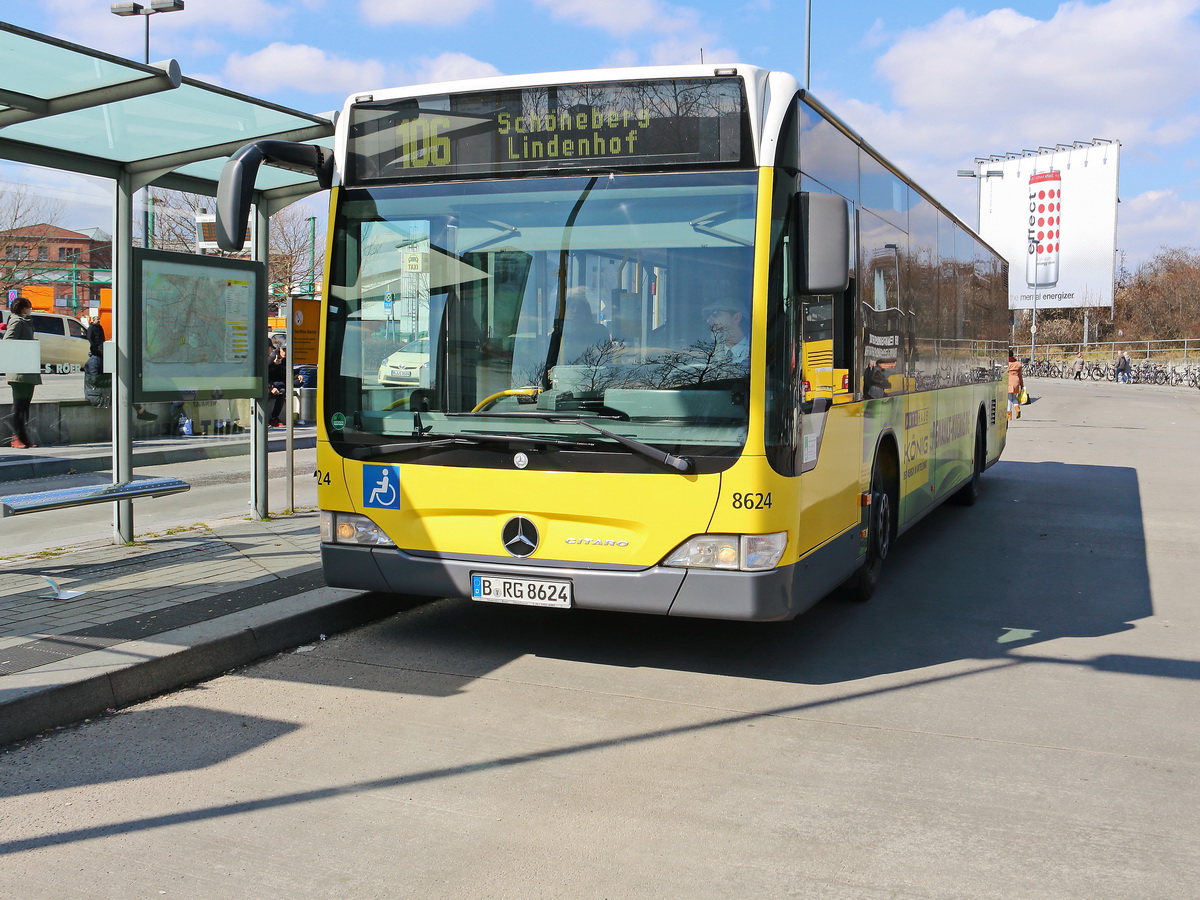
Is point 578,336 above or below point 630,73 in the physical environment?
below

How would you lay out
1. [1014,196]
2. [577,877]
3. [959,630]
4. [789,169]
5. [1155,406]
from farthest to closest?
[1014,196] < [1155,406] < [959,630] < [789,169] < [577,877]

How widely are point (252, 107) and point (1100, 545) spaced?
312 inches

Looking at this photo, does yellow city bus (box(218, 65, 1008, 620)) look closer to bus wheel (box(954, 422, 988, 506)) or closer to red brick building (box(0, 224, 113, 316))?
bus wheel (box(954, 422, 988, 506))

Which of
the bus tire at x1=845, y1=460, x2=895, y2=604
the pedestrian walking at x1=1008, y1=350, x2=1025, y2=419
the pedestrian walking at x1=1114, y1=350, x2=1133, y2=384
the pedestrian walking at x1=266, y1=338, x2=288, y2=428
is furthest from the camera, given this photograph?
the pedestrian walking at x1=1114, y1=350, x2=1133, y2=384

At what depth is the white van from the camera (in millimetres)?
24469

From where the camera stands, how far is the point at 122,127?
7.54m

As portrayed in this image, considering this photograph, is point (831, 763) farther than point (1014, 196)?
No

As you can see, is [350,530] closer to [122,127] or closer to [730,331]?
[730,331]

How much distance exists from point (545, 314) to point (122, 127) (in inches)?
142

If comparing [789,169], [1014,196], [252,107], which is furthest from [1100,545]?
[1014,196]

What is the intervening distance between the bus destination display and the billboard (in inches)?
2286

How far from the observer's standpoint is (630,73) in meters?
5.74

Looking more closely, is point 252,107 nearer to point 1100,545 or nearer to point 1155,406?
point 1100,545

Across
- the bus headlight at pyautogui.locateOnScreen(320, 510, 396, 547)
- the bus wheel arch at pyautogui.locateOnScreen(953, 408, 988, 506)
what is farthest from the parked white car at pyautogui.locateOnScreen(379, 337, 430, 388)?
the bus wheel arch at pyautogui.locateOnScreen(953, 408, 988, 506)
